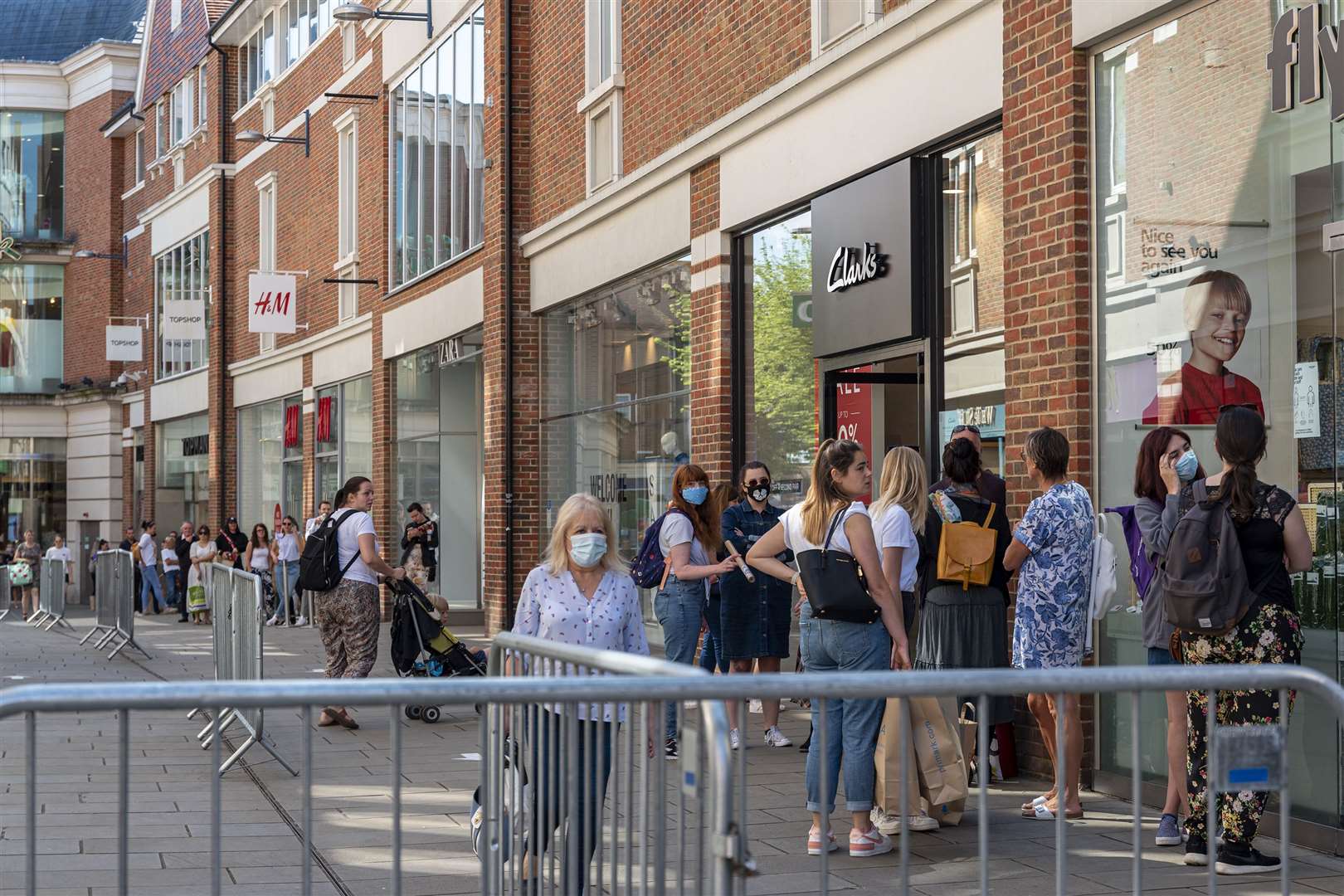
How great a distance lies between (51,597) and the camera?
27.7 meters

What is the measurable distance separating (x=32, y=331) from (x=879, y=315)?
41.8m

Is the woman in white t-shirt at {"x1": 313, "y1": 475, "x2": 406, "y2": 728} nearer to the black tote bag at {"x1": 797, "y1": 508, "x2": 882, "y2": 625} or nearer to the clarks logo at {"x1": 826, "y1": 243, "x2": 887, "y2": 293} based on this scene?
the clarks logo at {"x1": 826, "y1": 243, "x2": 887, "y2": 293}

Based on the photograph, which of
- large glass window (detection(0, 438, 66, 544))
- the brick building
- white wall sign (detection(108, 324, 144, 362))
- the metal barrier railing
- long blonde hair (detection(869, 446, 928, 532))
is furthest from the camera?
large glass window (detection(0, 438, 66, 544))

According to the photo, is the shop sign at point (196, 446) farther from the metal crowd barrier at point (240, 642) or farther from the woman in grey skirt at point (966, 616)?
the woman in grey skirt at point (966, 616)

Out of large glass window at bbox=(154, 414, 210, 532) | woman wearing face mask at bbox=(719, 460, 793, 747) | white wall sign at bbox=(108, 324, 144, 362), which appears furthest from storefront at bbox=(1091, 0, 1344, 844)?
white wall sign at bbox=(108, 324, 144, 362)

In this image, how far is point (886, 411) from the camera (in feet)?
37.6

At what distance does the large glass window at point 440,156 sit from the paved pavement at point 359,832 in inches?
431

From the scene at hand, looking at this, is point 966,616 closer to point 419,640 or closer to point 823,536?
point 823,536

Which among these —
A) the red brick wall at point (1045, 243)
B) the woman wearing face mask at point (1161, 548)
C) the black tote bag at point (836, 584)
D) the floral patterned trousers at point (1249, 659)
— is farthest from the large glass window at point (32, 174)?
the floral patterned trousers at point (1249, 659)

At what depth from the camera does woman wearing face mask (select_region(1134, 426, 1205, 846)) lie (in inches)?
284

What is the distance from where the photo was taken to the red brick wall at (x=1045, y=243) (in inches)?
348

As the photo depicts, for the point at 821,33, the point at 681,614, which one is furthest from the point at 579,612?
the point at 821,33

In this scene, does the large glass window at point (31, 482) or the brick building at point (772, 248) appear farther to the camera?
the large glass window at point (31, 482)

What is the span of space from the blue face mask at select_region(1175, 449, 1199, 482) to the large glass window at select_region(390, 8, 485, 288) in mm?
13752
